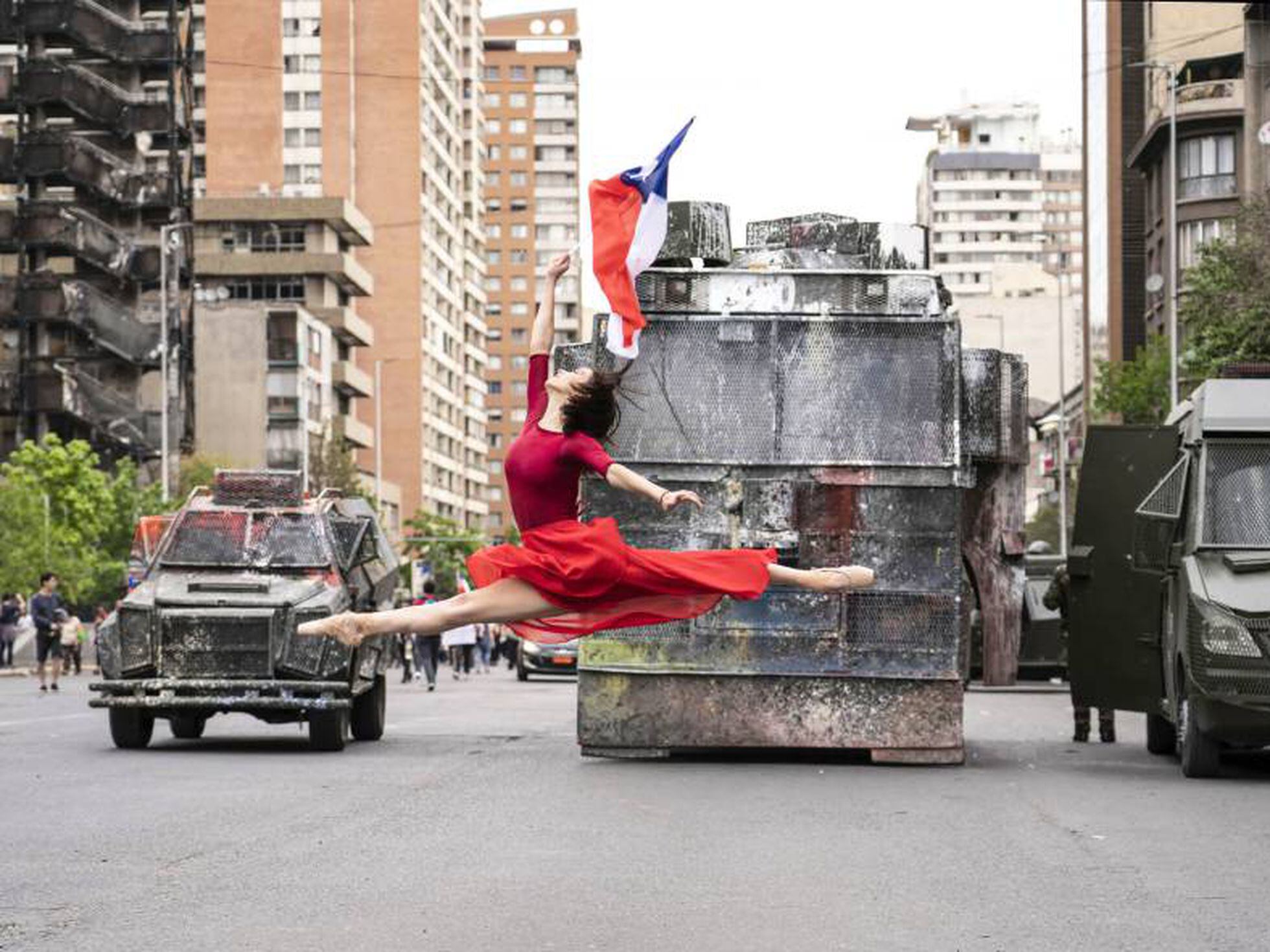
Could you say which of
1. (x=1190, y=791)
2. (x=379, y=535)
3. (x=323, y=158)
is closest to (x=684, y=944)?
(x=1190, y=791)

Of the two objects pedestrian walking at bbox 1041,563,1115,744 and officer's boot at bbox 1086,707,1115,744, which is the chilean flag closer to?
pedestrian walking at bbox 1041,563,1115,744

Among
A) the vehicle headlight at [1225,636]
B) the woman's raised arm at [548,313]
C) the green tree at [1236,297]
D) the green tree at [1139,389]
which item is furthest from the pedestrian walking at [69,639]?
the woman's raised arm at [548,313]

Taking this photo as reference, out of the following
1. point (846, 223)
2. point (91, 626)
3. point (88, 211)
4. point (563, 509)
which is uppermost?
point (88, 211)

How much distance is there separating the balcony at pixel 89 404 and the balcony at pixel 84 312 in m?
1.54

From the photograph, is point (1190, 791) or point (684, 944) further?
point (1190, 791)

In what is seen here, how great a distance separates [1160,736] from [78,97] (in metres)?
77.6

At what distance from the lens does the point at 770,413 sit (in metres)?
18.6

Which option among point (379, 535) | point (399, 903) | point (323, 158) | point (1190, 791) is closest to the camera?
point (399, 903)

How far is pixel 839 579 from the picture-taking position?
10.0 meters

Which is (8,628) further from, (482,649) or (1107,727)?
(1107,727)

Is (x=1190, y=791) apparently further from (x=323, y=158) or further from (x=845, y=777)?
(x=323, y=158)

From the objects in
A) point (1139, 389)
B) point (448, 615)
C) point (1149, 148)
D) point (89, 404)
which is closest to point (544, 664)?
point (1139, 389)

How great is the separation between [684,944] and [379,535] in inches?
589

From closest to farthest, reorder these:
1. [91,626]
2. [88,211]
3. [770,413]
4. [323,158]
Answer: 1. [770,413]
2. [91,626]
3. [88,211]
4. [323,158]
